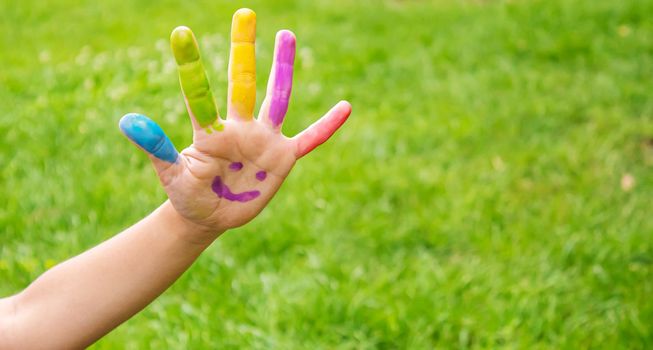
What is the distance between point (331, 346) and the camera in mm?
2719

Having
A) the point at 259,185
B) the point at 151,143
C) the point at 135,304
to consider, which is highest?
the point at 151,143

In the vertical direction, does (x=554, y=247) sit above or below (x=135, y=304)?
below

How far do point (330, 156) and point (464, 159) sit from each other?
70 centimetres

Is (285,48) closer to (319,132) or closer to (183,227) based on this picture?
(319,132)

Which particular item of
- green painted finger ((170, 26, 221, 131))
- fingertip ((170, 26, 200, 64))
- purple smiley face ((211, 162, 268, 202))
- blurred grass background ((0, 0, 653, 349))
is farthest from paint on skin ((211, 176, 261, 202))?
blurred grass background ((0, 0, 653, 349))

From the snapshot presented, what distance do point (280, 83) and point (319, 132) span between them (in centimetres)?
13

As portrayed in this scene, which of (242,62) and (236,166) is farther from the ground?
(242,62)

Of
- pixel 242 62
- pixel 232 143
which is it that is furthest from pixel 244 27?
pixel 232 143

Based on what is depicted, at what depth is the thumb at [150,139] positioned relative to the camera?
1.40 metres

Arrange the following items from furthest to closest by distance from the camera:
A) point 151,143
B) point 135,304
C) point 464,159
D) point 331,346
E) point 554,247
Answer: point 464,159, point 554,247, point 331,346, point 135,304, point 151,143

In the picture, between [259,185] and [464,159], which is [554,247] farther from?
[259,185]

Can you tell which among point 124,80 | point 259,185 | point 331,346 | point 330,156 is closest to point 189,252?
point 259,185

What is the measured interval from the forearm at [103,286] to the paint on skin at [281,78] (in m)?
0.29

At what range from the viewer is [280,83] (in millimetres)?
1597
